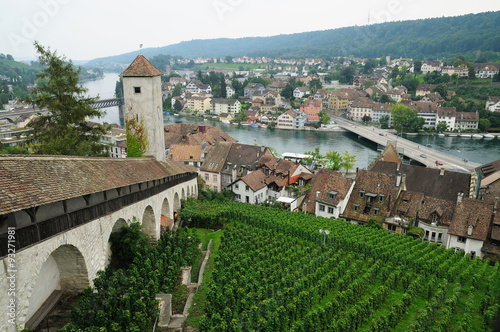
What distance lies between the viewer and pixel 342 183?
3412 cm

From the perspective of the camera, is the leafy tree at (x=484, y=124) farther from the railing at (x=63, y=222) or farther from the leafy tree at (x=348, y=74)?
the railing at (x=63, y=222)

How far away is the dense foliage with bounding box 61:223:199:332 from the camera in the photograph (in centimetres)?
1209

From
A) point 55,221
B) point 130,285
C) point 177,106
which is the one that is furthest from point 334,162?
point 177,106

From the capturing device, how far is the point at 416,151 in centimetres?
7162

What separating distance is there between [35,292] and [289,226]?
719 inches

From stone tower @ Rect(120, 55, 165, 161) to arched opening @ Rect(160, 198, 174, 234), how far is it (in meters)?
4.11

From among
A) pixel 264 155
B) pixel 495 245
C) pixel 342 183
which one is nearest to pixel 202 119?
pixel 264 155

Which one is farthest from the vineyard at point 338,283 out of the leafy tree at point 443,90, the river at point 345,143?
the leafy tree at point 443,90

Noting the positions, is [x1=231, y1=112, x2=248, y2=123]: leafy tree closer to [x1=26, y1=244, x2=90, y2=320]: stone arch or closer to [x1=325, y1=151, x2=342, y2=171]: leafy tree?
[x1=325, y1=151, x2=342, y2=171]: leafy tree

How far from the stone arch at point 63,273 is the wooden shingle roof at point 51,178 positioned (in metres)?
2.16

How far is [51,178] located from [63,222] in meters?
1.52

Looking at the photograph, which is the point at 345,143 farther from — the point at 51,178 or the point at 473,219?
the point at 51,178

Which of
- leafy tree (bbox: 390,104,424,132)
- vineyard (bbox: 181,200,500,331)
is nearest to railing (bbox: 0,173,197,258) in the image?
vineyard (bbox: 181,200,500,331)

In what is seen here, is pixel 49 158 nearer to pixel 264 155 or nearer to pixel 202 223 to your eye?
pixel 202 223
